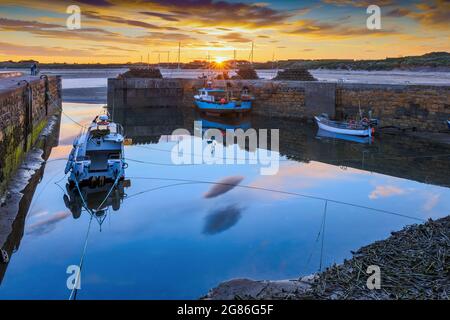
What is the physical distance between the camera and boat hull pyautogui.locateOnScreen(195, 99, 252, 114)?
28.9 meters

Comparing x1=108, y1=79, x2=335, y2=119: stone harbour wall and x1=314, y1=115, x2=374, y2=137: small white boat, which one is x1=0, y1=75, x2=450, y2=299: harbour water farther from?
x1=108, y1=79, x2=335, y2=119: stone harbour wall

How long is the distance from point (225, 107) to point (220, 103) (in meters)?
0.44

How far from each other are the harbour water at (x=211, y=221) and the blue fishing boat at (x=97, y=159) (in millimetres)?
491

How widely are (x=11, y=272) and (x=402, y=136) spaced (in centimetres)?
1844

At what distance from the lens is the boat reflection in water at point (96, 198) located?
10547 millimetres

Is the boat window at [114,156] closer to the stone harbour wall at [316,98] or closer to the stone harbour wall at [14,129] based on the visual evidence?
the stone harbour wall at [14,129]

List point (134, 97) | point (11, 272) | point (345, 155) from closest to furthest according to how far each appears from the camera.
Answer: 1. point (11, 272)
2. point (345, 155)
3. point (134, 97)

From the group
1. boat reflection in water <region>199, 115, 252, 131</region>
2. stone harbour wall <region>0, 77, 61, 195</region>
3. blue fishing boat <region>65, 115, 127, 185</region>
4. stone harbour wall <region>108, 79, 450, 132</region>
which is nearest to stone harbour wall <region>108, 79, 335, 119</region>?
stone harbour wall <region>108, 79, 450, 132</region>

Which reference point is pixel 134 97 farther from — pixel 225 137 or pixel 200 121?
pixel 225 137

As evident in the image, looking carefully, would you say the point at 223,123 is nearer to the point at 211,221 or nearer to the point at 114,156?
the point at 114,156

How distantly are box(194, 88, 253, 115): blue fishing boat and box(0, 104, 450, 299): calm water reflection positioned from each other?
12368 millimetres

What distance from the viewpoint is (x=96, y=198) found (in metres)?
11.5

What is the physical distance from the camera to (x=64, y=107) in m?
35.0

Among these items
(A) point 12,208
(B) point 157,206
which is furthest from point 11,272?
(B) point 157,206
